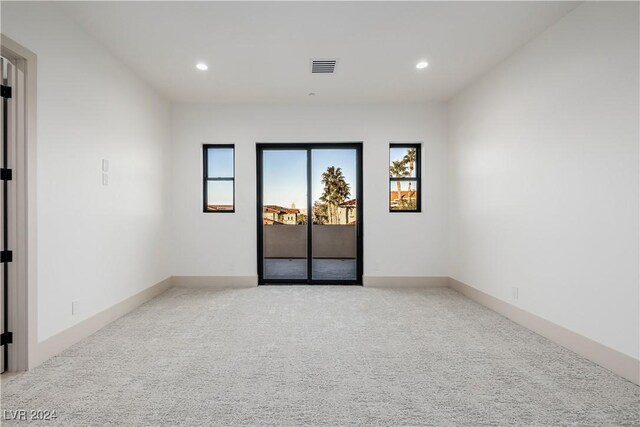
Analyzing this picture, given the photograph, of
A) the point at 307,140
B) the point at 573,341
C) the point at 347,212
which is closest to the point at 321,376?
the point at 573,341

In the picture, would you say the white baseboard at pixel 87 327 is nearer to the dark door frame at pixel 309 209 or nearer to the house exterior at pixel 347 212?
the dark door frame at pixel 309 209

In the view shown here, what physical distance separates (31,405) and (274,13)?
10.7ft

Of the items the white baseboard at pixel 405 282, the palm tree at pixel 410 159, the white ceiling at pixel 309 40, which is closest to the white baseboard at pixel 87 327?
the white ceiling at pixel 309 40

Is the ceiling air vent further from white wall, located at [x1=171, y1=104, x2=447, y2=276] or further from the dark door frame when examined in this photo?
the dark door frame

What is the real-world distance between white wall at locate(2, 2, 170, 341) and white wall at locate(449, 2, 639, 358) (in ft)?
14.1

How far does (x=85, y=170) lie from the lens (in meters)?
2.96

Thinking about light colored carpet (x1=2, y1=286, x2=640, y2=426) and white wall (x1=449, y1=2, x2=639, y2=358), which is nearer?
light colored carpet (x1=2, y1=286, x2=640, y2=426)

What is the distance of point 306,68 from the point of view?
3725 millimetres

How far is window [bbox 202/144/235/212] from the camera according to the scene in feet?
16.7

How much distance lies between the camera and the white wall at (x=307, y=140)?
4961mm

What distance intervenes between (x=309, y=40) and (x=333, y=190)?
2.53 m

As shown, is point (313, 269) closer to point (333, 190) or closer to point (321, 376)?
point (333, 190)

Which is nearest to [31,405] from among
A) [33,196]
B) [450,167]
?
[33,196]

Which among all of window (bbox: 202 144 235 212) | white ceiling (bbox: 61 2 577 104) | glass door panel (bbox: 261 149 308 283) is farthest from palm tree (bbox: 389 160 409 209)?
window (bbox: 202 144 235 212)
